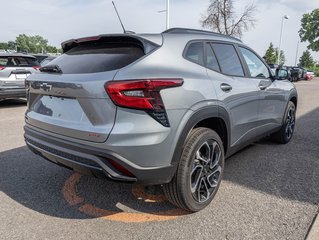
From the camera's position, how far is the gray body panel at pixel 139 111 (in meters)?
2.50

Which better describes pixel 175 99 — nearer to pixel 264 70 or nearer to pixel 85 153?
pixel 85 153

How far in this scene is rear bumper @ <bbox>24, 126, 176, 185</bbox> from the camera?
8.29ft

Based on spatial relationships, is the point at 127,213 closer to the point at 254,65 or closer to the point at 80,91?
the point at 80,91

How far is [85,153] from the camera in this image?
2.61 meters

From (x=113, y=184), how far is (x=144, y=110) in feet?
5.03

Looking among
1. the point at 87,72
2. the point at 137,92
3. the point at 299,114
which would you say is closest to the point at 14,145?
the point at 87,72

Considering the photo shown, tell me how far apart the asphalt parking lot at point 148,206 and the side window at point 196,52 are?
148 centimetres

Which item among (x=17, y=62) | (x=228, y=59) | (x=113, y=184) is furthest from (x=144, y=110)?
(x=17, y=62)

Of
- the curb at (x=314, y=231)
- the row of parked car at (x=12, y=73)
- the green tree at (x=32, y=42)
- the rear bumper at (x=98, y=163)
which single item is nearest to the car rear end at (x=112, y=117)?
the rear bumper at (x=98, y=163)

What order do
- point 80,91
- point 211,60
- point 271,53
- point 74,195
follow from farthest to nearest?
point 271,53 < point 74,195 < point 211,60 < point 80,91

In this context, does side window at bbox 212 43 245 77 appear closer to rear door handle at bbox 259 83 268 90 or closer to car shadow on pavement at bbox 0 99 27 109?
rear door handle at bbox 259 83 268 90

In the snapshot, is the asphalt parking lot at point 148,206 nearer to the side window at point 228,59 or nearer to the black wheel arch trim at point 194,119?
the black wheel arch trim at point 194,119

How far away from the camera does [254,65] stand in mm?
4375

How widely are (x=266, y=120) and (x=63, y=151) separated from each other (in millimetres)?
2975
